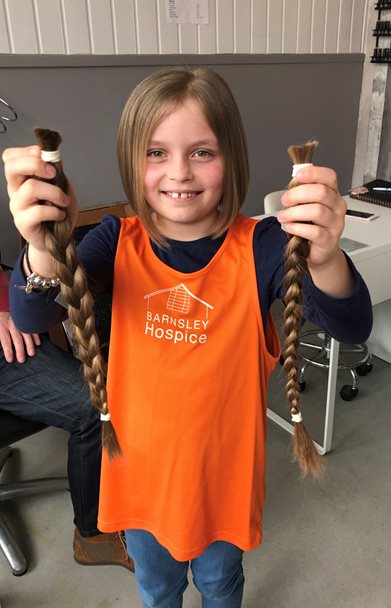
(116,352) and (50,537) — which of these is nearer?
(116,352)

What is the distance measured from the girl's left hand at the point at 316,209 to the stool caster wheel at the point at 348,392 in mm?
1659

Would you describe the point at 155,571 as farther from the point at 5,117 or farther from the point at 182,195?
the point at 5,117

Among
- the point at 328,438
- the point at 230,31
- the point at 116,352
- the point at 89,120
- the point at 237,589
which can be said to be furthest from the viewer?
the point at 230,31

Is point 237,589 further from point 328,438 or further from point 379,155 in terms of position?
point 379,155

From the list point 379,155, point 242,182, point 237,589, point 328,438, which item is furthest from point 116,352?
point 379,155

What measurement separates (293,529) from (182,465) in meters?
0.87

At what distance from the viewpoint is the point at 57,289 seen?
749 mm

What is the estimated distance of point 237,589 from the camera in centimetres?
110

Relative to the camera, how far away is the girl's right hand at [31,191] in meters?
0.59

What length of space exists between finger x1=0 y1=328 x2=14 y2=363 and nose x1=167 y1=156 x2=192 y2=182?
0.78 metres

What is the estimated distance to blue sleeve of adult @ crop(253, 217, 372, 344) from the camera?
73 centimetres

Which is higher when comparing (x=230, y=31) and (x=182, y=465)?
(x=230, y=31)

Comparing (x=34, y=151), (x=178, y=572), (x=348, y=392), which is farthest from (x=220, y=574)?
(x=348, y=392)

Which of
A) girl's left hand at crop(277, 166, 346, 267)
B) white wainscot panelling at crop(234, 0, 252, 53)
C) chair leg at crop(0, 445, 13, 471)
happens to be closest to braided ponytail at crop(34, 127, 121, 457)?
girl's left hand at crop(277, 166, 346, 267)
